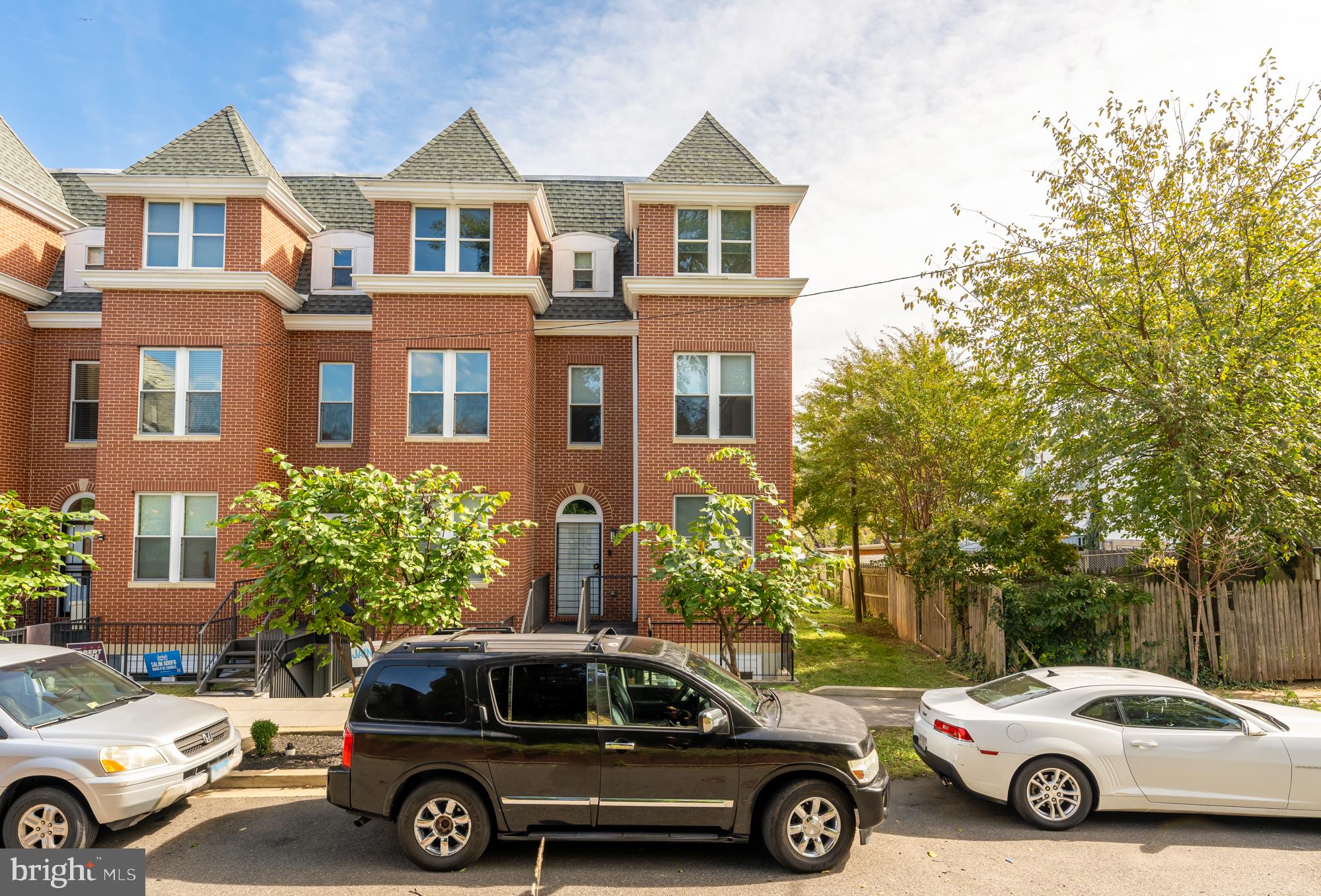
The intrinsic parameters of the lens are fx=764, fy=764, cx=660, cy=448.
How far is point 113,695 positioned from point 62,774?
151 centimetres

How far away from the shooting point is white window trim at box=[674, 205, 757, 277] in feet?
50.3

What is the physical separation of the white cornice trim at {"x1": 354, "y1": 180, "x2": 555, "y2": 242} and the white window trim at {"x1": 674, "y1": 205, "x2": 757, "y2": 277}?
9.86 feet

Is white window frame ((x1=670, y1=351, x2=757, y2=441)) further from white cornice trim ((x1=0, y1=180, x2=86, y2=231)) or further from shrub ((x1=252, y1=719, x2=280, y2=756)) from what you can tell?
white cornice trim ((x1=0, y1=180, x2=86, y2=231))

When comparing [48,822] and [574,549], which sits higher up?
[574,549]

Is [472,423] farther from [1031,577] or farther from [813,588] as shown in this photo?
[1031,577]

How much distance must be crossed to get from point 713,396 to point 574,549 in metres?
4.86

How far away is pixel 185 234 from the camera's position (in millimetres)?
15367

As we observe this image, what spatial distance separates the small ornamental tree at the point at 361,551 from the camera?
841 cm

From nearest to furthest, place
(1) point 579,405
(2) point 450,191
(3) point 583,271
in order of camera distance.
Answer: (2) point 450,191, (1) point 579,405, (3) point 583,271

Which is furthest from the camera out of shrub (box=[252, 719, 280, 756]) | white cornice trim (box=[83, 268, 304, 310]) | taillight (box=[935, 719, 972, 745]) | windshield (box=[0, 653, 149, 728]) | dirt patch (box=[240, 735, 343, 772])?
white cornice trim (box=[83, 268, 304, 310])

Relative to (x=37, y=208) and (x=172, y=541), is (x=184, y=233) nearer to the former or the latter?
(x=37, y=208)

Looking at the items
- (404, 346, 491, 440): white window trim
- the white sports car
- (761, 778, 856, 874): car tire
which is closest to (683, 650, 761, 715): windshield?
(761, 778, 856, 874): car tire

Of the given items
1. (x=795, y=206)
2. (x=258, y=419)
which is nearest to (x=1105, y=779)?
(x=795, y=206)

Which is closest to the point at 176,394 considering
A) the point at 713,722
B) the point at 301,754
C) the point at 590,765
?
the point at 301,754
